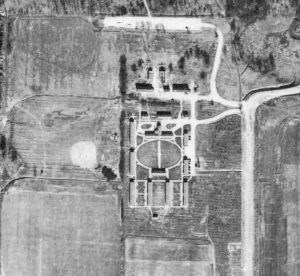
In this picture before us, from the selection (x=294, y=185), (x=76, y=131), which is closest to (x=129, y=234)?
(x=76, y=131)

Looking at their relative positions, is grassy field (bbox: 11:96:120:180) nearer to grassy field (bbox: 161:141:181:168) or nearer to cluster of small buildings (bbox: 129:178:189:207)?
cluster of small buildings (bbox: 129:178:189:207)

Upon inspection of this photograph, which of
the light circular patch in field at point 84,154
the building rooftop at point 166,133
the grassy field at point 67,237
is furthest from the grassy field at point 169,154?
the light circular patch in field at point 84,154

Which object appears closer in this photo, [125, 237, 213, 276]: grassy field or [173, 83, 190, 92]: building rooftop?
[125, 237, 213, 276]: grassy field

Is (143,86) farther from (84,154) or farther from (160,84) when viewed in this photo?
(84,154)

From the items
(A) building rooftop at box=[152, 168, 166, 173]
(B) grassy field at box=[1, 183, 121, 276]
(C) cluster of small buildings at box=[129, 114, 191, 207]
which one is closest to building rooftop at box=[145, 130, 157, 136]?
(C) cluster of small buildings at box=[129, 114, 191, 207]

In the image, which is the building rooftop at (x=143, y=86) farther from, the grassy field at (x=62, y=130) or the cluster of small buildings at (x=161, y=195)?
the cluster of small buildings at (x=161, y=195)

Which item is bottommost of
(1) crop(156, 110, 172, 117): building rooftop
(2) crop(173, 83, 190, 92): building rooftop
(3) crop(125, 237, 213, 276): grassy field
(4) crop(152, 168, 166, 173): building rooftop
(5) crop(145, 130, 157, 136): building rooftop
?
(3) crop(125, 237, 213, 276): grassy field
